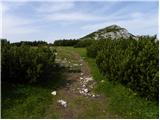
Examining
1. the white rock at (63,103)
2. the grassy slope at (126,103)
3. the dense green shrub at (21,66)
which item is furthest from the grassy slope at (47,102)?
the dense green shrub at (21,66)

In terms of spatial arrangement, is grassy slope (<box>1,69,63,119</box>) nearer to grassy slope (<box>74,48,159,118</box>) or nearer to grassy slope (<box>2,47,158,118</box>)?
grassy slope (<box>2,47,158,118</box>)

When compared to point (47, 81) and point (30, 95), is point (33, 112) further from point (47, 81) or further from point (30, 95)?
point (47, 81)

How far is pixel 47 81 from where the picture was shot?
18.0 metres

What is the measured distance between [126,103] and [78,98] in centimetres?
209

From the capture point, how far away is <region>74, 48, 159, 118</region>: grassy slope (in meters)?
14.5

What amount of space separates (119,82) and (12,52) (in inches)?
202

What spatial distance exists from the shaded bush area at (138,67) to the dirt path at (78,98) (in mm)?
1238

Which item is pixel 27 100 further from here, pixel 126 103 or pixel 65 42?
pixel 65 42

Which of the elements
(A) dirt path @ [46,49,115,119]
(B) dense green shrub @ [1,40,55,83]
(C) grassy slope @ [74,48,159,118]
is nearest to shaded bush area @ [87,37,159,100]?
(C) grassy slope @ [74,48,159,118]

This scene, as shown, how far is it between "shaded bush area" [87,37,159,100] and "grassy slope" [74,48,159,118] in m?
0.30

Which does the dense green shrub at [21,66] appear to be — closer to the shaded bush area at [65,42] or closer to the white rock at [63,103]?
the white rock at [63,103]

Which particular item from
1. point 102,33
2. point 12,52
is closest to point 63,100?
point 12,52

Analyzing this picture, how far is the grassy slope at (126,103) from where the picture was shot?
1453 centimetres

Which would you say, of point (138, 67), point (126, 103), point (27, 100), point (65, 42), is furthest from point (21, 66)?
point (65, 42)
